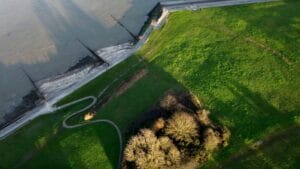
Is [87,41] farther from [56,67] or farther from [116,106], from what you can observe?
[116,106]

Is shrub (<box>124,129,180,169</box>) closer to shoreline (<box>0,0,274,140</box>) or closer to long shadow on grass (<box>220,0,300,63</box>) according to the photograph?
shoreline (<box>0,0,274,140</box>)

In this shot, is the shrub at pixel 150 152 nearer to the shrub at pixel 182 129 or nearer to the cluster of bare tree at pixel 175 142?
the cluster of bare tree at pixel 175 142

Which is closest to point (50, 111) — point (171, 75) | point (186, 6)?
point (171, 75)

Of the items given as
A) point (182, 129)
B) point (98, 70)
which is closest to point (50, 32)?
point (98, 70)

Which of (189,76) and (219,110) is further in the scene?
(189,76)

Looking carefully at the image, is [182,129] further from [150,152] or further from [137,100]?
[137,100]

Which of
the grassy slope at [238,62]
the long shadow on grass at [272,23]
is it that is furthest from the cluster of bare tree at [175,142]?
the long shadow on grass at [272,23]
